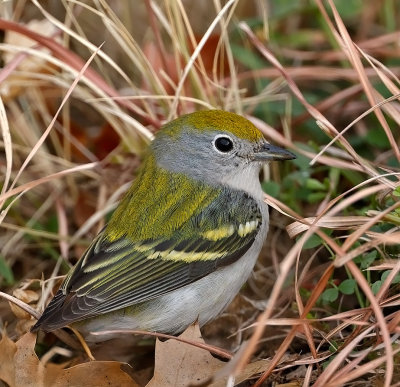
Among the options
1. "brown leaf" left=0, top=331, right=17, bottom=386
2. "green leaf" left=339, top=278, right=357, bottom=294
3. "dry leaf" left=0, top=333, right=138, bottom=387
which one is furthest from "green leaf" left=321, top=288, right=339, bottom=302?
"brown leaf" left=0, top=331, right=17, bottom=386

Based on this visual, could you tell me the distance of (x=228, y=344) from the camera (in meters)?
3.39

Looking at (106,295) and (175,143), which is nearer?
(106,295)

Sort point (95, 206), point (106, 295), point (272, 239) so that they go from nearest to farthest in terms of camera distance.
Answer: point (106, 295) → point (272, 239) → point (95, 206)

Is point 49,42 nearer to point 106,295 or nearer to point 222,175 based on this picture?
point 222,175

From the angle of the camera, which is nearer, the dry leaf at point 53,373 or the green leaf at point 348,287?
the dry leaf at point 53,373

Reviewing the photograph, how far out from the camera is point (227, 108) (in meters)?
3.86

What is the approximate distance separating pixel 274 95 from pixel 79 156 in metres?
1.20

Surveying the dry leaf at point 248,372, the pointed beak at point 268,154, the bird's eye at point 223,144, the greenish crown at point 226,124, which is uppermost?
the greenish crown at point 226,124

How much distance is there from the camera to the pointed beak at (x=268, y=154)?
326cm

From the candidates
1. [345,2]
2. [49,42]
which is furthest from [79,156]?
[345,2]

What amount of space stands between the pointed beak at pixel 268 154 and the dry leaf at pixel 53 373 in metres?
1.12

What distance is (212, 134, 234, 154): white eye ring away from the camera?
128 inches

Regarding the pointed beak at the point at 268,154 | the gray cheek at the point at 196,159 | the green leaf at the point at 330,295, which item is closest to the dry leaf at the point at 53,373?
the green leaf at the point at 330,295

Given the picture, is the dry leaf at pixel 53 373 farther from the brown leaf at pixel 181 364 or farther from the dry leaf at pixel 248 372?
the dry leaf at pixel 248 372
